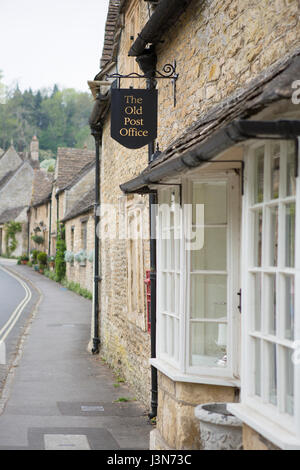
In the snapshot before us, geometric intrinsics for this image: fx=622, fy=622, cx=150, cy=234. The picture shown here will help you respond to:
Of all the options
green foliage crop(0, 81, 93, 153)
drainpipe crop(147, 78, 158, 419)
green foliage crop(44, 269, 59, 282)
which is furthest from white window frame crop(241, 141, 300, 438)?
green foliage crop(0, 81, 93, 153)

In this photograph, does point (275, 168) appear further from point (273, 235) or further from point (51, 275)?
point (51, 275)

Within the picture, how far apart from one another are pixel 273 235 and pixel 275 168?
0.43m

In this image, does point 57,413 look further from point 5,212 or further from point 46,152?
point 46,152

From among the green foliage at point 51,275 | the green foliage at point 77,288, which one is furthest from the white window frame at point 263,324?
the green foliage at point 51,275

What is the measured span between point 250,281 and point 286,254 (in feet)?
1.66

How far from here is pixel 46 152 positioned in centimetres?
9706

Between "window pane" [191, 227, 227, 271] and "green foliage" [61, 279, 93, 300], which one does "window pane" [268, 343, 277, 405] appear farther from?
"green foliage" [61, 279, 93, 300]

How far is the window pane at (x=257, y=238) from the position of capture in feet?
13.9

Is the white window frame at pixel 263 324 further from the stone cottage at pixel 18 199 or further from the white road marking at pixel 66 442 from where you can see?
the stone cottage at pixel 18 199

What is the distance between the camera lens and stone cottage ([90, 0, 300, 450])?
12.4ft

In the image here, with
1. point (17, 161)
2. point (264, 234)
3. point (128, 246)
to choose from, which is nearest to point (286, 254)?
point (264, 234)

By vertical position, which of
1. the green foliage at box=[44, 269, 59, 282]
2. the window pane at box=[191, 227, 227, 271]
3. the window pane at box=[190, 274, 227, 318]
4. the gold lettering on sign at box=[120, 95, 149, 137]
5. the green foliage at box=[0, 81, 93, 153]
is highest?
the green foliage at box=[0, 81, 93, 153]

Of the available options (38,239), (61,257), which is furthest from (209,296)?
(38,239)

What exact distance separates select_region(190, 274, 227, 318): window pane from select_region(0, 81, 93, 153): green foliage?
9293 centimetres
